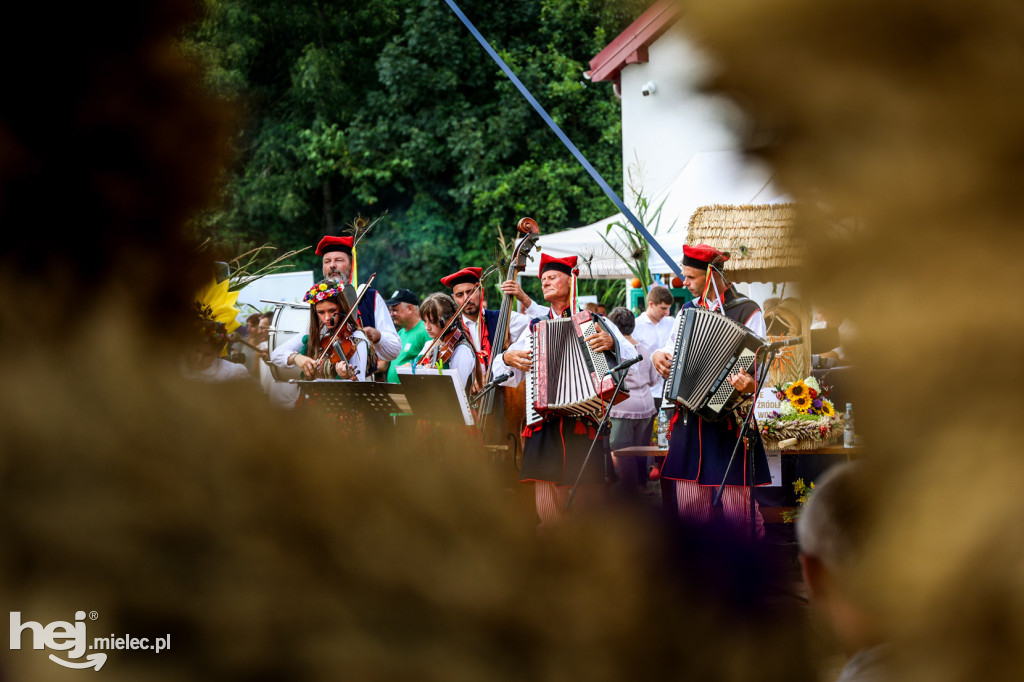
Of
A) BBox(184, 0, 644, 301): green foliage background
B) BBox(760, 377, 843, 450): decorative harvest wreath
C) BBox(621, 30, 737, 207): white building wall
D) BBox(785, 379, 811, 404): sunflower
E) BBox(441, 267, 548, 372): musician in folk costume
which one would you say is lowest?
BBox(760, 377, 843, 450): decorative harvest wreath

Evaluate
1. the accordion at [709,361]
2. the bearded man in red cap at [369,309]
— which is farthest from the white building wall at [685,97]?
the bearded man in red cap at [369,309]

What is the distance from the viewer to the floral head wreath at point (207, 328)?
0.31 m

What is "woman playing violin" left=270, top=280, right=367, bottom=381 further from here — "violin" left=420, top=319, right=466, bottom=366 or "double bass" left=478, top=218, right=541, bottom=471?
"double bass" left=478, top=218, right=541, bottom=471

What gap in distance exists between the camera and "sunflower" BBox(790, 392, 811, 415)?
657 centimetres

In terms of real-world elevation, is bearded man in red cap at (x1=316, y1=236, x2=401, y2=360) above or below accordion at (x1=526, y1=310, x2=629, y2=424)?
above

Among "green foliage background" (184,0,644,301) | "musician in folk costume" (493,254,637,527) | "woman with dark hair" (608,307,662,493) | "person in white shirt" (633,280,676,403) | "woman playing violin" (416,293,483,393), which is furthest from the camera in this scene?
"green foliage background" (184,0,644,301)

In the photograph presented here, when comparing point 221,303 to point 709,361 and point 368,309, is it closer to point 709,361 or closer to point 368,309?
point 709,361

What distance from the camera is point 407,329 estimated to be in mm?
8805

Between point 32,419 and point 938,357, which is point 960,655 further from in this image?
point 32,419

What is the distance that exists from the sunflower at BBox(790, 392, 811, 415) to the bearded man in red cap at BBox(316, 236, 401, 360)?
3.00 meters

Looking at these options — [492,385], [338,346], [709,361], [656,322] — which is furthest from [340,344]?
[656,322]

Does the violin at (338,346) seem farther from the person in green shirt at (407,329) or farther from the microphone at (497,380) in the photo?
the microphone at (497,380)

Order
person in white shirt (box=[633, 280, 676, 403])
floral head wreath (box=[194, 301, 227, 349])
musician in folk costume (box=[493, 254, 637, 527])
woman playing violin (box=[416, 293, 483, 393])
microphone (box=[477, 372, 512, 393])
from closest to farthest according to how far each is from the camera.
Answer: floral head wreath (box=[194, 301, 227, 349]), musician in folk costume (box=[493, 254, 637, 527]), microphone (box=[477, 372, 512, 393]), woman playing violin (box=[416, 293, 483, 393]), person in white shirt (box=[633, 280, 676, 403])

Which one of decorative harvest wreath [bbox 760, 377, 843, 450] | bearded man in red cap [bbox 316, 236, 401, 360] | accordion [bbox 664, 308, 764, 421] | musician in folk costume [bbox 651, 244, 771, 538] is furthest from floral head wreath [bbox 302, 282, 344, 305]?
decorative harvest wreath [bbox 760, 377, 843, 450]
